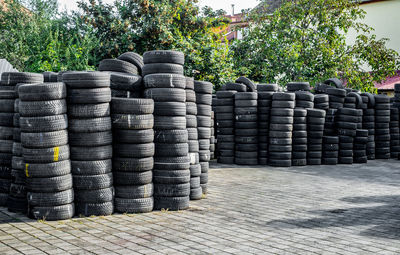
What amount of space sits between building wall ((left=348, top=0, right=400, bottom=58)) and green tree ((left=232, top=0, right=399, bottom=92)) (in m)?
8.92

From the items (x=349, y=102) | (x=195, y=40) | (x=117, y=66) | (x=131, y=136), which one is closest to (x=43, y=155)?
(x=131, y=136)

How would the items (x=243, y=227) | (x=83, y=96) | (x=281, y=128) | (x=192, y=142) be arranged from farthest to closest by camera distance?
(x=281, y=128) → (x=192, y=142) → (x=83, y=96) → (x=243, y=227)

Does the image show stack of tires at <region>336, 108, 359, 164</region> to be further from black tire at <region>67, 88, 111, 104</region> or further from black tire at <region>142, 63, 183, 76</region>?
black tire at <region>67, 88, 111, 104</region>

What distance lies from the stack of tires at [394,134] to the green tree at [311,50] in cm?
779

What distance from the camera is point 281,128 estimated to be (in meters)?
16.4

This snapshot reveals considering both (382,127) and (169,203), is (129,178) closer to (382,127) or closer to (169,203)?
(169,203)

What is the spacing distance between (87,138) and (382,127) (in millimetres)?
15673

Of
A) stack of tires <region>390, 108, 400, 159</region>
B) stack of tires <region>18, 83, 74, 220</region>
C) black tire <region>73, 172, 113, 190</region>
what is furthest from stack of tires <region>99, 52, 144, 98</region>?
stack of tires <region>390, 108, 400, 159</region>

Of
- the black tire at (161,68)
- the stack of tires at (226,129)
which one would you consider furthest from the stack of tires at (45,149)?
the stack of tires at (226,129)

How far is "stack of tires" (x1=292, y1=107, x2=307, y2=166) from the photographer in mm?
16703

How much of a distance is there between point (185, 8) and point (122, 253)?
20544 millimetres

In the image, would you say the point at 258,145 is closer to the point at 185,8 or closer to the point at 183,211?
the point at 183,211

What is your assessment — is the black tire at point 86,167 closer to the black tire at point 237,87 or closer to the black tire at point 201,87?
the black tire at point 201,87

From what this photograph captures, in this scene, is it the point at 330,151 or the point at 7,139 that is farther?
the point at 330,151
